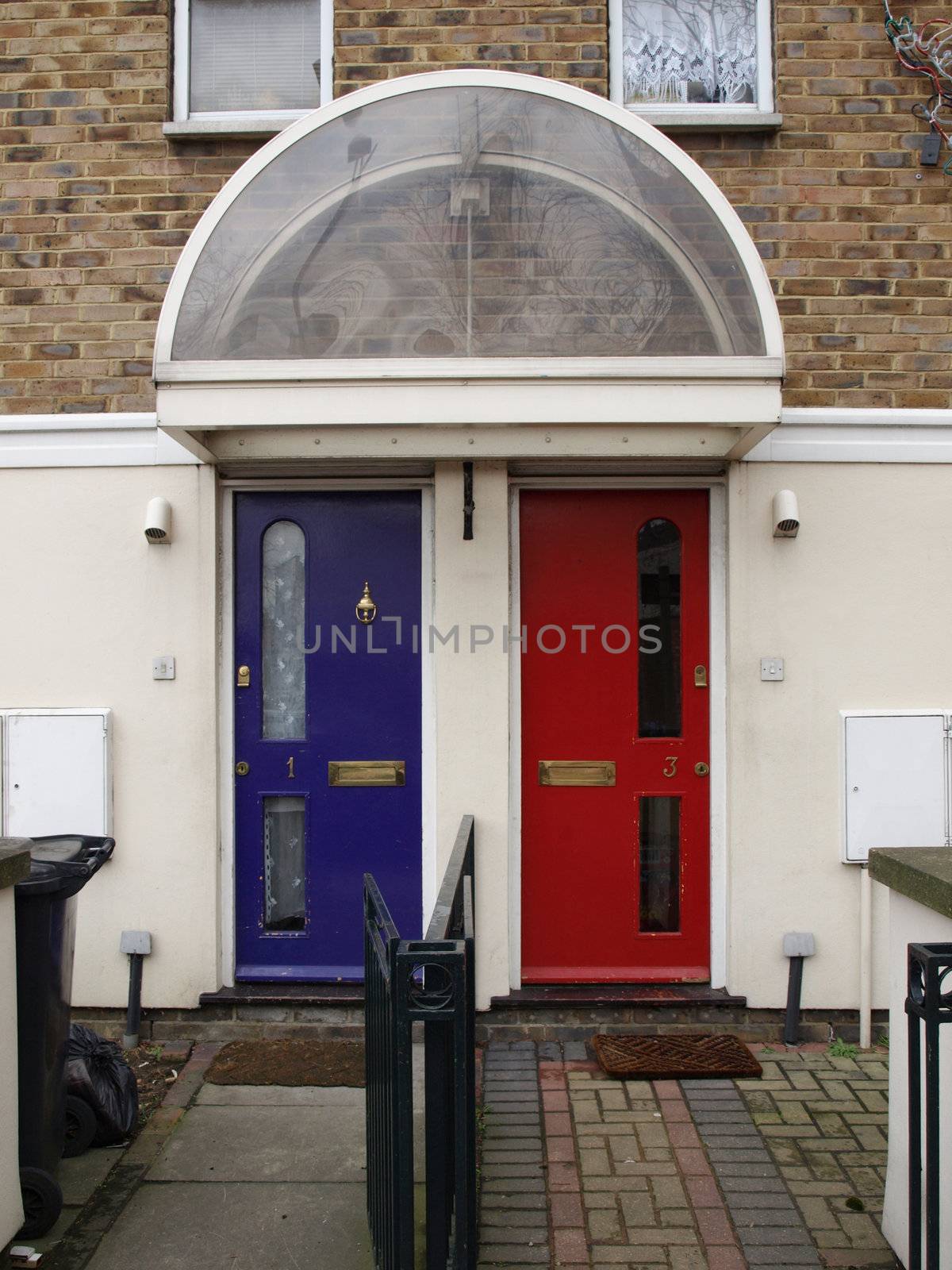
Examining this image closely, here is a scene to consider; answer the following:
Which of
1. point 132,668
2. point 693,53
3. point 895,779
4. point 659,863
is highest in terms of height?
point 693,53

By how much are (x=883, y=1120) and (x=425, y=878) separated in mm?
2087

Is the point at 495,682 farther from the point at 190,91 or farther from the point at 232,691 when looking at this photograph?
the point at 190,91

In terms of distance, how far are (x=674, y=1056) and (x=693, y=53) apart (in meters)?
4.56

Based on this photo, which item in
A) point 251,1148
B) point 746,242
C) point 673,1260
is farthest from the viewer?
point 746,242

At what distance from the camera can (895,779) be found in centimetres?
436

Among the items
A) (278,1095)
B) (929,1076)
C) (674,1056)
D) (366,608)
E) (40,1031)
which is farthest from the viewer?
(366,608)

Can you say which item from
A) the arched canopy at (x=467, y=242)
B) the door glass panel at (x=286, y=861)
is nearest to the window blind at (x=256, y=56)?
the arched canopy at (x=467, y=242)

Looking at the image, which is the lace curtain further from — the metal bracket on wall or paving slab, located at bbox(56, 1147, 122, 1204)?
paving slab, located at bbox(56, 1147, 122, 1204)

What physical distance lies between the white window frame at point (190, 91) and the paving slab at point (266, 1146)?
423cm

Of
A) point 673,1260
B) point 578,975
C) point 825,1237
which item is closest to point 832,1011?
point 578,975

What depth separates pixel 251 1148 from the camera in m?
3.51

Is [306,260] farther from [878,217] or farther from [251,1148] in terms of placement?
[251,1148]

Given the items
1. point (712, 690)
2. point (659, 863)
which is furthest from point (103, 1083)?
point (712, 690)

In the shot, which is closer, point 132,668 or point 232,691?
point 132,668
